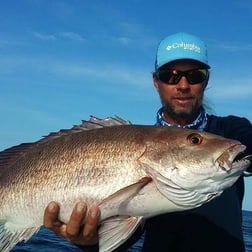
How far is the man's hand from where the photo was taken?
4875 millimetres

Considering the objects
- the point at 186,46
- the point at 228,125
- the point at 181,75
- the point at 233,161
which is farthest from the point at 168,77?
the point at 233,161

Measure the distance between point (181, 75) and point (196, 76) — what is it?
181 mm

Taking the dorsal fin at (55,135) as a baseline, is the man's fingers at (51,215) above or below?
below

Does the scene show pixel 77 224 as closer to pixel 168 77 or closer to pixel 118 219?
pixel 118 219

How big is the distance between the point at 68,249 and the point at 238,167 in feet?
44.7

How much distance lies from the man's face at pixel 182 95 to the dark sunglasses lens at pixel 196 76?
4 cm

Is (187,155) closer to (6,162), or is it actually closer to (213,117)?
(213,117)

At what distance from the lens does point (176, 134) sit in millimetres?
5133

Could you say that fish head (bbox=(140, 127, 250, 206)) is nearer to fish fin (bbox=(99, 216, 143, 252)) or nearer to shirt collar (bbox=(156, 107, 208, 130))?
fish fin (bbox=(99, 216, 143, 252))

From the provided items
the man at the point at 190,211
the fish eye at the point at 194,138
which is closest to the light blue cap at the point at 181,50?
the man at the point at 190,211

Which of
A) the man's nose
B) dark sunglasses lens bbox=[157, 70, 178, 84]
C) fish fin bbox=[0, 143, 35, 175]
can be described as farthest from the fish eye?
fish fin bbox=[0, 143, 35, 175]

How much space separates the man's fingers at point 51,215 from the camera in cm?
494

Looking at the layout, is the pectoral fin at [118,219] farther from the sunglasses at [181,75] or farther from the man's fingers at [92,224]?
the sunglasses at [181,75]

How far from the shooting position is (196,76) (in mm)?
6117
